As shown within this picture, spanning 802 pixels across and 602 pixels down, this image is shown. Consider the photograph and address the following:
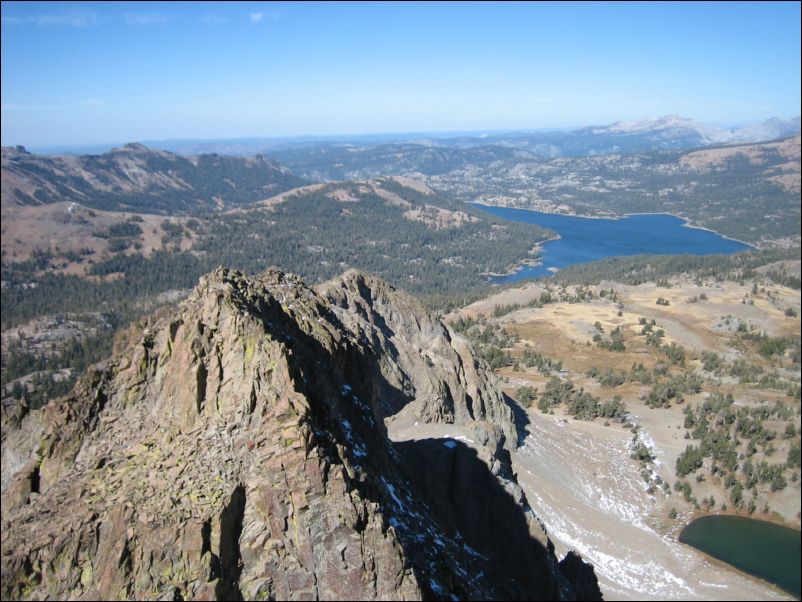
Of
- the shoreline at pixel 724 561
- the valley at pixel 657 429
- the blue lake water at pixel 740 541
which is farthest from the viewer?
the valley at pixel 657 429

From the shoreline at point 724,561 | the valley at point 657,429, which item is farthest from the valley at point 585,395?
the shoreline at point 724,561

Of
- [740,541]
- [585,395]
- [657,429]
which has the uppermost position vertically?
[740,541]

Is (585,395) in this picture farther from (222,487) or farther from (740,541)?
(222,487)

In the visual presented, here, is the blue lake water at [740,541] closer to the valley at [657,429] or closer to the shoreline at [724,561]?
the shoreline at [724,561]

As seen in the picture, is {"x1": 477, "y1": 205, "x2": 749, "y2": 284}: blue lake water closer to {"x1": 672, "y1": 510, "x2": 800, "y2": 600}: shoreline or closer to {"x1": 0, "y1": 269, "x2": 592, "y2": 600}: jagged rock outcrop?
{"x1": 672, "y1": 510, "x2": 800, "y2": 600}: shoreline

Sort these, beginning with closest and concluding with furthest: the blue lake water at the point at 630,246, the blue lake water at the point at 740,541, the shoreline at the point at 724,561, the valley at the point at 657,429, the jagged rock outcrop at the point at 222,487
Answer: the jagged rock outcrop at the point at 222,487 → the shoreline at the point at 724,561 → the blue lake water at the point at 740,541 → the valley at the point at 657,429 → the blue lake water at the point at 630,246

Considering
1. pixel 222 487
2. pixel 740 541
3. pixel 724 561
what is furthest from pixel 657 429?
pixel 222 487

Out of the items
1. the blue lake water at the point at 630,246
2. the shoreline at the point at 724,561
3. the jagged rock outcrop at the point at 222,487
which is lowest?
the blue lake water at the point at 630,246

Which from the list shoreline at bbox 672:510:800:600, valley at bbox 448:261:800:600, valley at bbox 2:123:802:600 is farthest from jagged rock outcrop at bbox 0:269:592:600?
shoreline at bbox 672:510:800:600

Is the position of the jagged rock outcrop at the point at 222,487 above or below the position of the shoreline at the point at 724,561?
above
